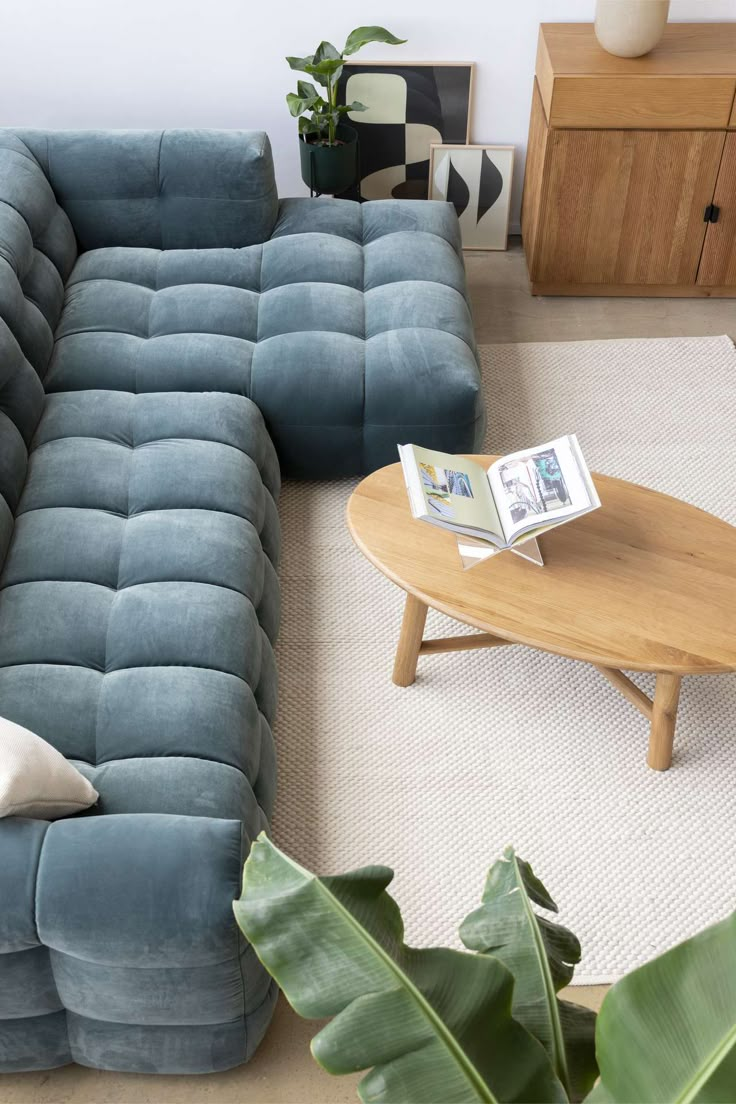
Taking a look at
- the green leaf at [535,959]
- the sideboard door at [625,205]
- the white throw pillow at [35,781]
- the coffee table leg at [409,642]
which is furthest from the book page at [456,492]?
the sideboard door at [625,205]

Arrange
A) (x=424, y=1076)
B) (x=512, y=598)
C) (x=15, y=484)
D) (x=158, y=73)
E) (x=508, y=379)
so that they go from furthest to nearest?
(x=158, y=73) → (x=508, y=379) → (x=15, y=484) → (x=512, y=598) → (x=424, y=1076)

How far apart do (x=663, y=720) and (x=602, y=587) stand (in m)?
0.32

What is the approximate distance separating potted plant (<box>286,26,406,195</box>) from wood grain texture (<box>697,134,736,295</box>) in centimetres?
116

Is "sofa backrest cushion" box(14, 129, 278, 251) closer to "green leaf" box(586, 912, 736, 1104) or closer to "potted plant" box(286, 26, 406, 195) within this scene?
"potted plant" box(286, 26, 406, 195)

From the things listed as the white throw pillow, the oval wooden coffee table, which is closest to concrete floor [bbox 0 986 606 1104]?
the white throw pillow

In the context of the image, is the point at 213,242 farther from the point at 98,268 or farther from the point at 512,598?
the point at 512,598

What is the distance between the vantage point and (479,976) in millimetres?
1138

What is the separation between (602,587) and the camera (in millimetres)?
2252

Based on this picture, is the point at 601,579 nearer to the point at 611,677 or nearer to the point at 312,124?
the point at 611,677

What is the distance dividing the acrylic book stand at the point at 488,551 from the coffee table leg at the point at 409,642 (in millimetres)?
150

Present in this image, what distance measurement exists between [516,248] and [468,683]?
7.44 feet

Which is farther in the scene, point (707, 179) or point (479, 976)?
point (707, 179)

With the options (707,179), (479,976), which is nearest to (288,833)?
(479,976)

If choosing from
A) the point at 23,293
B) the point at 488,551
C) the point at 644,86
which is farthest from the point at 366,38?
the point at 488,551
